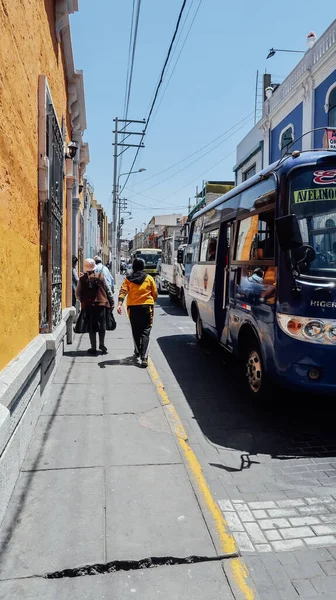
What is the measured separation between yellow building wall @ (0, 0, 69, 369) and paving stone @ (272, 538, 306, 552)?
223 cm

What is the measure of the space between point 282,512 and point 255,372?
7.35 feet

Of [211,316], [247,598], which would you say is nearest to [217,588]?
[247,598]

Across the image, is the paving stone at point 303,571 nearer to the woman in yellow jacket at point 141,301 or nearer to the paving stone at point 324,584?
the paving stone at point 324,584

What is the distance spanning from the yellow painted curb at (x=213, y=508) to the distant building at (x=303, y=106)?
7.56m

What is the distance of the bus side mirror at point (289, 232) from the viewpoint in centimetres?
418

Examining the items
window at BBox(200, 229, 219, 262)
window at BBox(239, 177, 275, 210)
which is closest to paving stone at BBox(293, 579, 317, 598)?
window at BBox(239, 177, 275, 210)

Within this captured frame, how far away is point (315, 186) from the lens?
450 cm

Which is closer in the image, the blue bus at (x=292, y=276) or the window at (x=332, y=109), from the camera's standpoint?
the blue bus at (x=292, y=276)

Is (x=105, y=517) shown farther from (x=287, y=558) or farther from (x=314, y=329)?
(x=314, y=329)

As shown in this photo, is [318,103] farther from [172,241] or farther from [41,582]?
[41,582]

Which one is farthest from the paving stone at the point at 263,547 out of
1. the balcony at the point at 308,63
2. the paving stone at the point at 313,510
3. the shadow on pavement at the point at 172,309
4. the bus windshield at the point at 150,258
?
the bus windshield at the point at 150,258

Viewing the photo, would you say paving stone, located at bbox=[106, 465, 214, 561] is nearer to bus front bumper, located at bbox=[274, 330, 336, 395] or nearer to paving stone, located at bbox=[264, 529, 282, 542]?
paving stone, located at bbox=[264, 529, 282, 542]

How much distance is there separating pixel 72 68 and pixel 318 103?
8.20 metres

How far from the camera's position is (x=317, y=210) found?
4.45 metres
